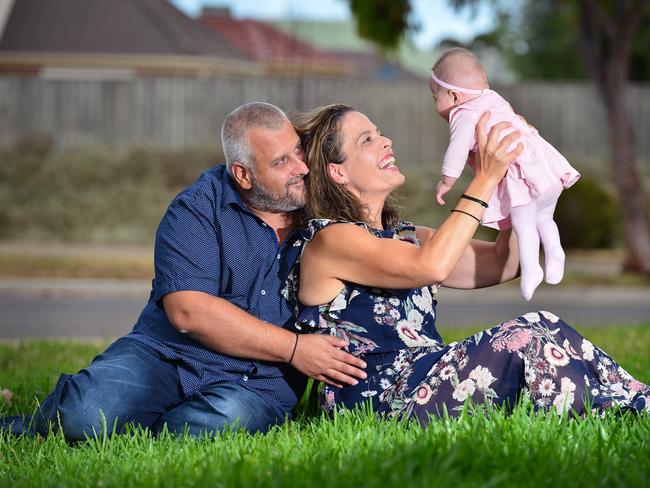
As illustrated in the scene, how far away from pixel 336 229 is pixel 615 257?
47.3 ft

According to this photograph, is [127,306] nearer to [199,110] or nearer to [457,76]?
[457,76]

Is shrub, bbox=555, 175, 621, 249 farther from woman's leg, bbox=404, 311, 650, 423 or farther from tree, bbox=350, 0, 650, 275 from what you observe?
woman's leg, bbox=404, 311, 650, 423

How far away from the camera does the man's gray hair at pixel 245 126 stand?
4652 mm

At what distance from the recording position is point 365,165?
445 centimetres

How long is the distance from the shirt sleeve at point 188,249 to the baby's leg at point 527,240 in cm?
128

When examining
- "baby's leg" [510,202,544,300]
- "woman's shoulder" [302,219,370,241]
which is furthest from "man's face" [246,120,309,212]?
"baby's leg" [510,202,544,300]

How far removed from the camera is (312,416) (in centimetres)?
493

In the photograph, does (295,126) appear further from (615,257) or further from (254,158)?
(615,257)

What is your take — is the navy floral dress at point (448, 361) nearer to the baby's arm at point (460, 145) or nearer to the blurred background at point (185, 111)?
the baby's arm at point (460, 145)

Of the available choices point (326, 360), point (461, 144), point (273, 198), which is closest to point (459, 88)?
point (461, 144)

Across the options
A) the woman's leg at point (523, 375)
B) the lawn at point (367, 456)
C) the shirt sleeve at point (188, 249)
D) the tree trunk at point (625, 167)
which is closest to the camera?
the lawn at point (367, 456)

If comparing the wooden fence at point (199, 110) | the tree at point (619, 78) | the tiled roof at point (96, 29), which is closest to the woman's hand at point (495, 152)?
the tree at point (619, 78)

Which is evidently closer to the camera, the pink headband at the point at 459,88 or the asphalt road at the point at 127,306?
the pink headband at the point at 459,88

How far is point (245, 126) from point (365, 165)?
0.59 meters
